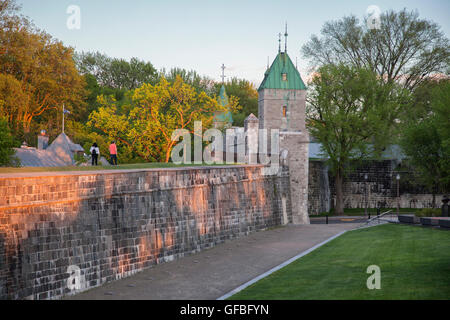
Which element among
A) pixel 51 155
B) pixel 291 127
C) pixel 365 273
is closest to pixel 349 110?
pixel 291 127

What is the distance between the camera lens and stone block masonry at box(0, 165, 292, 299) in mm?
15742

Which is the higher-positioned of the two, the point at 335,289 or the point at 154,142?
the point at 154,142

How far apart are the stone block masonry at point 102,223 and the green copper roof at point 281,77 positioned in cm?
1050

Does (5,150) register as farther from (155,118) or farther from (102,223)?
(102,223)

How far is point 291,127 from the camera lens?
39.8 m

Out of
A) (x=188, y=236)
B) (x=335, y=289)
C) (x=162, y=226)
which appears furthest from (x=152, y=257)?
(x=335, y=289)

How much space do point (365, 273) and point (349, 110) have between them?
2949cm

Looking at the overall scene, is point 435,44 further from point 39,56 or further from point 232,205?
point 39,56

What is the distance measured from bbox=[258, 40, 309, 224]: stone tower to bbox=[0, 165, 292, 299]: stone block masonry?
9.03m

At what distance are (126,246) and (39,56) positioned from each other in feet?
111

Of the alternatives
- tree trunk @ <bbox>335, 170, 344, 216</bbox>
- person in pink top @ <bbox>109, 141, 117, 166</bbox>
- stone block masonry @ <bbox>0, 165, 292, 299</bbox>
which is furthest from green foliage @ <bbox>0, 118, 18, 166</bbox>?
tree trunk @ <bbox>335, 170, 344, 216</bbox>

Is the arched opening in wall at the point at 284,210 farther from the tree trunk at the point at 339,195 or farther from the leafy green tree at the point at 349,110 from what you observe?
the tree trunk at the point at 339,195

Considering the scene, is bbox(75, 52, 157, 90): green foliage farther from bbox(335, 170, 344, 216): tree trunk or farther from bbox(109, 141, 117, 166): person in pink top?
bbox(109, 141, 117, 166): person in pink top

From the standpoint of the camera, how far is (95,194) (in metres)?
19.3
